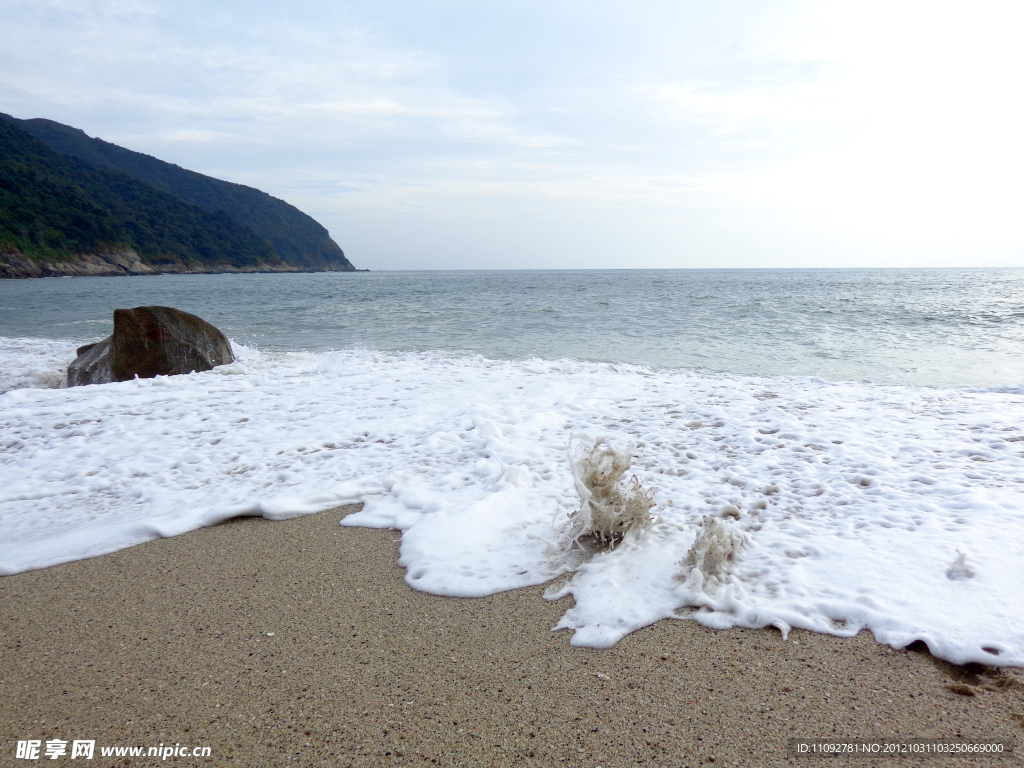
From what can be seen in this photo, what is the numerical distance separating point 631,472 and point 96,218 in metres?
73.7

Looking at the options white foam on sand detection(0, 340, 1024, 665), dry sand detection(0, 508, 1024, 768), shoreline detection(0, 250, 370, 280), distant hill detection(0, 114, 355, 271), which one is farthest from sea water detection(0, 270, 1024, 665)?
distant hill detection(0, 114, 355, 271)

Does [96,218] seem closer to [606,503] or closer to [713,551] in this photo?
[606,503]

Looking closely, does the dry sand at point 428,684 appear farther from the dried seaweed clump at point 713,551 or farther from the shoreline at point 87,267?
the shoreline at point 87,267

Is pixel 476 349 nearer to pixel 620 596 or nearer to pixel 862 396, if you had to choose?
pixel 862 396

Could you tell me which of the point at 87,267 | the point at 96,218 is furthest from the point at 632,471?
the point at 96,218

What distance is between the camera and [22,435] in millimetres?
5324

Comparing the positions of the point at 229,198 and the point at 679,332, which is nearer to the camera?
the point at 679,332

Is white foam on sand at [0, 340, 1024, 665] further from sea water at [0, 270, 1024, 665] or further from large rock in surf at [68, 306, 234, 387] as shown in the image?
large rock in surf at [68, 306, 234, 387]

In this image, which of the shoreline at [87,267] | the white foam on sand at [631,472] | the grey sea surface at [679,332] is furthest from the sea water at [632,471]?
the shoreline at [87,267]

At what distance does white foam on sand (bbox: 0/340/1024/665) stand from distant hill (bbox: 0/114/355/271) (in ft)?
361

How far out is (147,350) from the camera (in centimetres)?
807

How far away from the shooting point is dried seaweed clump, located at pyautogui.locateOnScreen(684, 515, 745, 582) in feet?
9.23

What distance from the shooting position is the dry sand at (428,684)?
1.83 meters

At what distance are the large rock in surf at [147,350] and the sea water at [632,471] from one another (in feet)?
1.57
